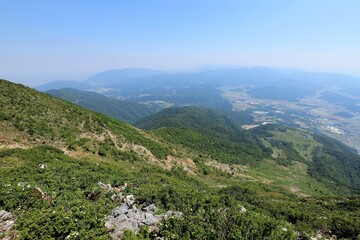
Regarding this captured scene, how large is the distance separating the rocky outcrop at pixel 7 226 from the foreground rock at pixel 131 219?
3.73 meters

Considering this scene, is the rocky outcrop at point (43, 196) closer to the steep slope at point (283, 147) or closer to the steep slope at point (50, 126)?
the steep slope at point (50, 126)

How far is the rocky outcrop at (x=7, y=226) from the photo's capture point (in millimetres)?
8330

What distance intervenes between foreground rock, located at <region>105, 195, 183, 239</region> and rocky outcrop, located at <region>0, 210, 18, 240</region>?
3.73m

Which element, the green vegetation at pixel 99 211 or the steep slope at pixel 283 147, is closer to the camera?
the green vegetation at pixel 99 211

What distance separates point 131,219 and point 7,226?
17.2 ft

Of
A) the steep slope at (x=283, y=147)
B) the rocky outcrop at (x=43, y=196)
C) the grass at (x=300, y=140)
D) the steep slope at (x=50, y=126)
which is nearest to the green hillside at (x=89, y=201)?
the rocky outcrop at (x=43, y=196)

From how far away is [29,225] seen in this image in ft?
28.5

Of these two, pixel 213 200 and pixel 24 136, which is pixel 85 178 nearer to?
pixel 213 200

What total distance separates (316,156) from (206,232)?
152 m

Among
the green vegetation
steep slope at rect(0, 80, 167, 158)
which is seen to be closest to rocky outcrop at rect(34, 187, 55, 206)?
the green vegetation

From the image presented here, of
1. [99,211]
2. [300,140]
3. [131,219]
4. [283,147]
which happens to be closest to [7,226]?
[99,211]

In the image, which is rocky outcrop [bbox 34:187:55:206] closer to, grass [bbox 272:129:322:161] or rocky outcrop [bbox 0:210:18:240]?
rocky outcrop [bbox 0:210:18:240]

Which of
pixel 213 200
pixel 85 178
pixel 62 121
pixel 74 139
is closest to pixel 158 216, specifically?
pixel 213 200

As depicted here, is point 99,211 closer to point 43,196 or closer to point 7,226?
point 43,196
